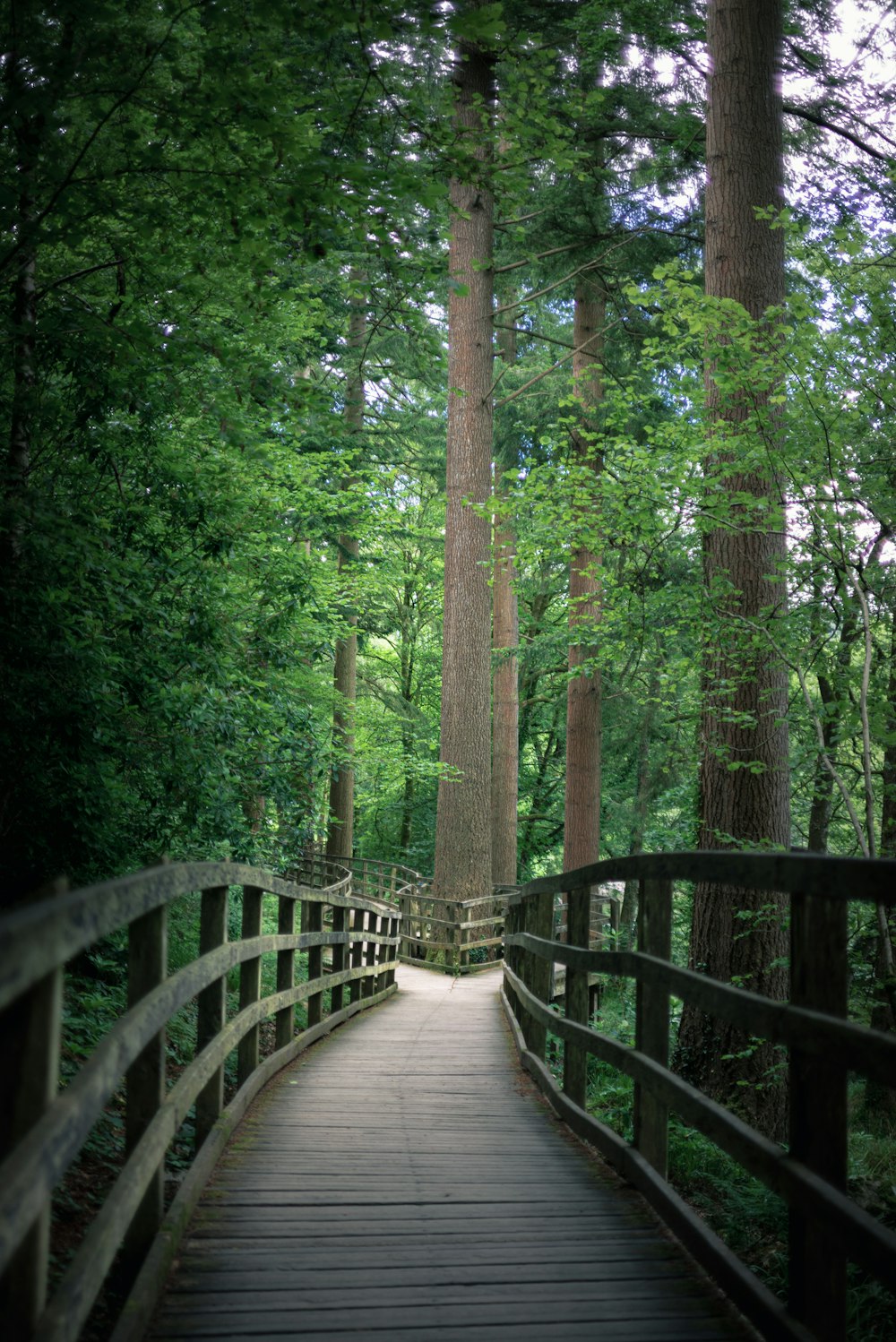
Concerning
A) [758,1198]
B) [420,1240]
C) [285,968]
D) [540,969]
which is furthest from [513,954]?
[420,1240]

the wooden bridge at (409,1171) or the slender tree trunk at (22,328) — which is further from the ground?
the slender tree trunk at (22,328)

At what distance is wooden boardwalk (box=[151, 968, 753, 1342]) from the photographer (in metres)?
2.97

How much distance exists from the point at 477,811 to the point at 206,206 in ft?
43.8

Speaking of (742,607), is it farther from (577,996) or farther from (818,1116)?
(818,1116)

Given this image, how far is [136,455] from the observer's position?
794 centimetres

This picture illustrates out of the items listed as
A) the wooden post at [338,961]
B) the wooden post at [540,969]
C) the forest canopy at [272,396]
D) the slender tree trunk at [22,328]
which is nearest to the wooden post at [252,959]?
the forest canopy at [272,396]

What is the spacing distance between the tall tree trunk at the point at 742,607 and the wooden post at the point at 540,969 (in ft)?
4.49

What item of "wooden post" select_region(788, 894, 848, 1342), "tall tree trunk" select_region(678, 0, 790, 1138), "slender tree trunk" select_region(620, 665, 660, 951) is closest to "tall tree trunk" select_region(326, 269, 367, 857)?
"slender tree trunk" select_region(620, 665, 660, 951)

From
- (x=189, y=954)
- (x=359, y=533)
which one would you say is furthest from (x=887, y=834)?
(x=359, y=533)

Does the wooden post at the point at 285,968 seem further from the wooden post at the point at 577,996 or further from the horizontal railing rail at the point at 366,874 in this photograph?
the horizontal railing rail at the point at 366,874

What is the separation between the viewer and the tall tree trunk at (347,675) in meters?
21.1

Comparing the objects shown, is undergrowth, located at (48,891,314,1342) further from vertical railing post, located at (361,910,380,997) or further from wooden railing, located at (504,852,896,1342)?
wooden railing, located at (504,852,896,1342)

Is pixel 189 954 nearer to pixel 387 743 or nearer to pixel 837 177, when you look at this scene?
pixel 837 177

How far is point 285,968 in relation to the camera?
251 inches
